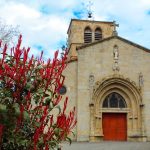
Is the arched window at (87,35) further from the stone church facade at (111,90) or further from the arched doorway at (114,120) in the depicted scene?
the arched doorway at (114,120)

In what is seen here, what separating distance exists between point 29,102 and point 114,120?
68.0 feet

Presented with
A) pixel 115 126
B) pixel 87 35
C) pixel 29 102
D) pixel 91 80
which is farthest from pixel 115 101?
pixel 29 102

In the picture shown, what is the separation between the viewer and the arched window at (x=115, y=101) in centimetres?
2373

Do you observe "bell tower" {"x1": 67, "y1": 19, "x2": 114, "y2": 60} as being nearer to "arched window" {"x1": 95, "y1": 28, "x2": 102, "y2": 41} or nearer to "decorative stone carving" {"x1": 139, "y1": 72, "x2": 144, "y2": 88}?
"arched window" {"x1": 95, "y1": 28, "x2": 102, "y2": 41}

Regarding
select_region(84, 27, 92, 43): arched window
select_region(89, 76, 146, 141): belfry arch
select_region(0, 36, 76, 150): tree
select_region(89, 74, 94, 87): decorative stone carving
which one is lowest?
select_region(0, 36, 76, 150): tree

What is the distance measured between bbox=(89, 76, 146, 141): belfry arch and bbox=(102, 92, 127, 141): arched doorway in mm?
195

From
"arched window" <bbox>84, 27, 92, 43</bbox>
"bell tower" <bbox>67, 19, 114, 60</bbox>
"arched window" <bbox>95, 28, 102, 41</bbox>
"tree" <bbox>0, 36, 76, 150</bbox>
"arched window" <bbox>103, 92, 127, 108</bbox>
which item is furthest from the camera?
"arched window" <bbox>95, 28, 102, 41</bbox>

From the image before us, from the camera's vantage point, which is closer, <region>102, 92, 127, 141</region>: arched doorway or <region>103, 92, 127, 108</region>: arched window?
<region>102, 92, 127, 141</region>: arched doorway

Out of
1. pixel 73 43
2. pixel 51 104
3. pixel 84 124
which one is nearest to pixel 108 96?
pixel 84 124

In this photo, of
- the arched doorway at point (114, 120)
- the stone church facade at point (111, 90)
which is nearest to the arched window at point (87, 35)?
the stone church facade at point (111, 90)

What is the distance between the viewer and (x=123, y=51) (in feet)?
80.0

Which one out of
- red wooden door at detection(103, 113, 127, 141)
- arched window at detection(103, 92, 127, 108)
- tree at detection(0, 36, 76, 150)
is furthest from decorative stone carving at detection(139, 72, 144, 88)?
tree at detection(0, 36, 76, 150)

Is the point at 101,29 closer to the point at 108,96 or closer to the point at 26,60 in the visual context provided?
the point at 108,96

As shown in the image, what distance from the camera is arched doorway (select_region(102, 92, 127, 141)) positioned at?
2362 cm
